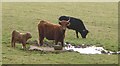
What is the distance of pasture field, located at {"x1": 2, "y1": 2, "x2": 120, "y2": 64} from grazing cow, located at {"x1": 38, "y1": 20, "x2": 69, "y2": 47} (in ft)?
3.80

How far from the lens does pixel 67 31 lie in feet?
76.6

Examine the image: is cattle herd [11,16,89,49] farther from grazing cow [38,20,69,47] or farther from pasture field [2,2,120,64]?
pasture field [2,2,120,64]

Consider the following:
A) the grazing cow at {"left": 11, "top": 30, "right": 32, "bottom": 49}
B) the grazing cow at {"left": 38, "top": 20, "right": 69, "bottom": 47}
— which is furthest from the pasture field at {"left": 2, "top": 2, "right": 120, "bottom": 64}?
the grazing cow at {"left": 38, "top": 20, "right": 69, "bottom": 47}

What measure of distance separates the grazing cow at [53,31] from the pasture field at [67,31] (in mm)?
1157

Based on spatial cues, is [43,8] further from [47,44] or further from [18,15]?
[47,44]

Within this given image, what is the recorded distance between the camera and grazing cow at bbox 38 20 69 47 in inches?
690

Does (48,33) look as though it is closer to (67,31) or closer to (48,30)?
(48,30)

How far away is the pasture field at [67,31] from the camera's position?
16.0m

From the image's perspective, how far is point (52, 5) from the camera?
39281 mm

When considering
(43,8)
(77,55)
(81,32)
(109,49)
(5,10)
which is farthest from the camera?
(43,8)

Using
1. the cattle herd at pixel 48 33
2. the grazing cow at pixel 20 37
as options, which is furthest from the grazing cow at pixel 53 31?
the grazing cow at pixel 20 37

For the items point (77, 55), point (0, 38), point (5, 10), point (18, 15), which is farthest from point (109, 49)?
point (5, 10)

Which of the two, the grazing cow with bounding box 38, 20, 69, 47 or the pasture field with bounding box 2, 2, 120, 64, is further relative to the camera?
the grazing cow with bounding box 38, 20, 69, 47

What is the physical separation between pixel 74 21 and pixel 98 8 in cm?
1689
